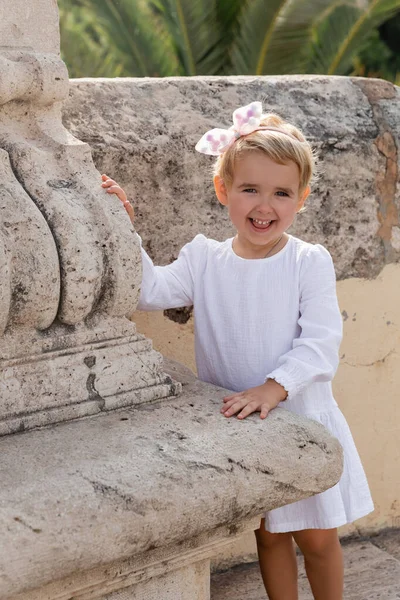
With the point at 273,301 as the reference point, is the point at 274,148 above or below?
above

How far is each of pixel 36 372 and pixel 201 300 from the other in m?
0.55

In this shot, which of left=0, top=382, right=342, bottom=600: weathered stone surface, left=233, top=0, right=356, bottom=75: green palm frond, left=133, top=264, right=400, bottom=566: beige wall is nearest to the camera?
left=0, top=382, right=342, bottom=600: weathered stone surface

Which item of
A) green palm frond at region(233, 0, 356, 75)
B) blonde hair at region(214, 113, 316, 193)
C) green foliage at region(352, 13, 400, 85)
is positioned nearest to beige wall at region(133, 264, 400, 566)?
blonde hair at region(214, 113, 316, 193)

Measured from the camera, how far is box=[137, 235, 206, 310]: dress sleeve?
6.21 feet

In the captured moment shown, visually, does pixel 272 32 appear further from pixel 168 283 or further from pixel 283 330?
pixel 283 330

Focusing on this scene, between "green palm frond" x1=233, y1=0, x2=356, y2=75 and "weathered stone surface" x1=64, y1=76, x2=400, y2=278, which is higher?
"green palm frond" x1=233, y1=0, x2=356, y2=75

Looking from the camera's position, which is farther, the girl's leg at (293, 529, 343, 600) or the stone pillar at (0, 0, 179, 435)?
the girl's leg at (293, 529, 343, 600)

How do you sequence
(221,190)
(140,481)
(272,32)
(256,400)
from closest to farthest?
(140,481) → (256,400) → (221,190) → (272,32)

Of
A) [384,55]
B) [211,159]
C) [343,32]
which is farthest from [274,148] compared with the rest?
[384,55]

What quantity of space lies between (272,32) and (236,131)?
204 inches

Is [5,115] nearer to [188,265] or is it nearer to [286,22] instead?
[188,265]

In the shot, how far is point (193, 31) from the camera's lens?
22.1 feet

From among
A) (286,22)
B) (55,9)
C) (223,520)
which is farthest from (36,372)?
(286,22)

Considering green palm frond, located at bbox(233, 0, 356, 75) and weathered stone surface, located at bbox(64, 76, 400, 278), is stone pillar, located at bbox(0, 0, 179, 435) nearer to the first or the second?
weathered stone surface, located at bbox(64, 76, 400, 278)
